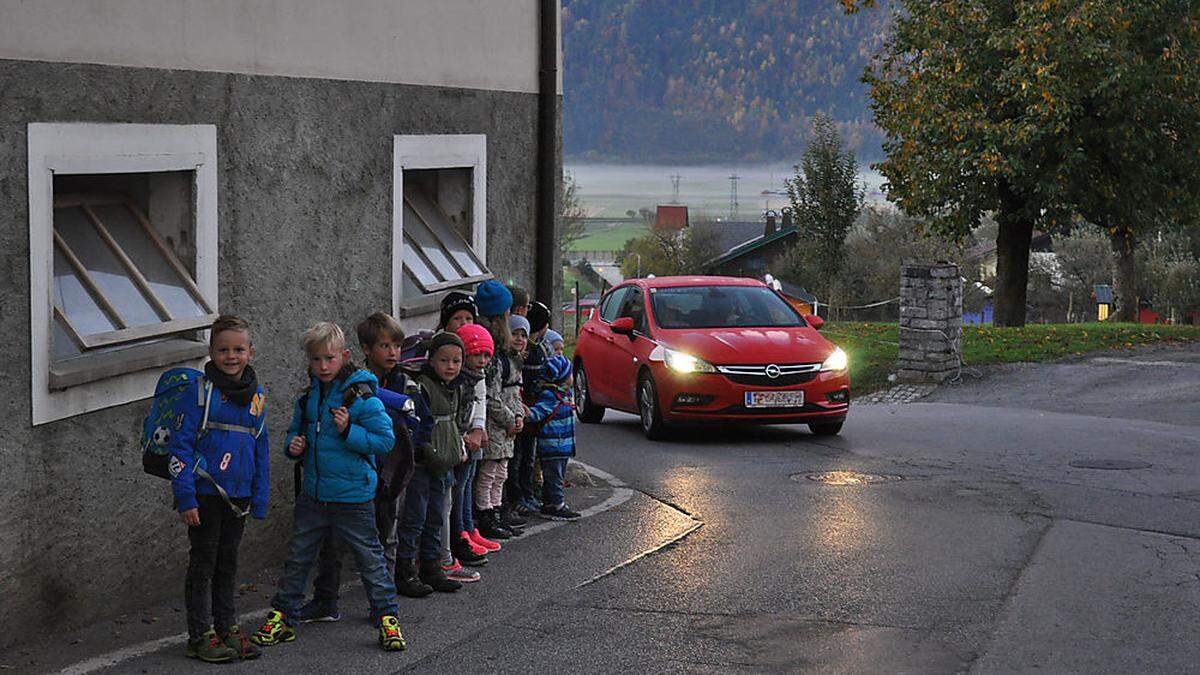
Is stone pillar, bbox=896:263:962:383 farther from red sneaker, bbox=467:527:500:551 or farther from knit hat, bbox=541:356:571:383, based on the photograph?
red sneaker, bbox=467:527:500:551

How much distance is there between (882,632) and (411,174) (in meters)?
5.46

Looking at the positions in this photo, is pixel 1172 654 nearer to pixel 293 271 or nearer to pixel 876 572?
pixel 876 572

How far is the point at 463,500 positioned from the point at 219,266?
6.32ft

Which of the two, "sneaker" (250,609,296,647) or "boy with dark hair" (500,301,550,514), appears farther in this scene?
"boy with dark hair" (500,301,550,514)

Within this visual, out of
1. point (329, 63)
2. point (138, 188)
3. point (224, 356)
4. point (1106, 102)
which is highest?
point (1106, 102)

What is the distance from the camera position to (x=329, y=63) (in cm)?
949

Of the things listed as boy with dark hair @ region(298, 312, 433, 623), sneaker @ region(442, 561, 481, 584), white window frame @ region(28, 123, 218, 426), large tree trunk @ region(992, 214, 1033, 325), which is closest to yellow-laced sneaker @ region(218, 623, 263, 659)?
boy with dark hair @ region(298, 312, 433, 623)

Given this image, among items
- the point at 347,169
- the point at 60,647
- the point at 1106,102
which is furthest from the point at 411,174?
the point at 1106,102

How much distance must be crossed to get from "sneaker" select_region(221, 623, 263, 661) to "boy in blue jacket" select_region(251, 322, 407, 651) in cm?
19

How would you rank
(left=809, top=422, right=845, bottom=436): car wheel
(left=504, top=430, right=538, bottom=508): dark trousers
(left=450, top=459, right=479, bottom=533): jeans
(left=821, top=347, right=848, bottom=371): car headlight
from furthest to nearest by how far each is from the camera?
(left=809, top=422, right=845, bottom=436): car wheel → (left=821, top=347, right=848, bottom=371): car headlight → (left=504, top=430, right=538, bottom=508): dark trousers → (left=450, top=459, right=479, bottom=533): jeans

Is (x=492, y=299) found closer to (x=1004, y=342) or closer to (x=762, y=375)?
(x=762, y=375)

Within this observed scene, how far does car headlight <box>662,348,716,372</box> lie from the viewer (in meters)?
15.6

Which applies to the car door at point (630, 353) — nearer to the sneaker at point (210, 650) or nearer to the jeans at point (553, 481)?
the jeans at point (553, 481)

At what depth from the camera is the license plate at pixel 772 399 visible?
15.5 m
